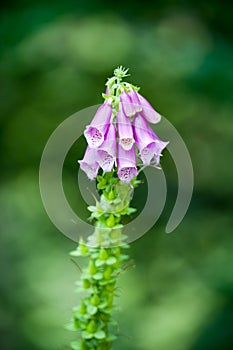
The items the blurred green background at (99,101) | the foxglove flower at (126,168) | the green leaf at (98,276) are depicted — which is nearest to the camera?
the foxglove flower at (126,168)

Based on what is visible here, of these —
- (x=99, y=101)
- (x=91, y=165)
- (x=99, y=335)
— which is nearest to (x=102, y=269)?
(x=99, y=335)

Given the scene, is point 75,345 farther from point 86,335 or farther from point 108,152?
point 108,152

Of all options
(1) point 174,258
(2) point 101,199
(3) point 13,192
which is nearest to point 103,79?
(3) point 13,192

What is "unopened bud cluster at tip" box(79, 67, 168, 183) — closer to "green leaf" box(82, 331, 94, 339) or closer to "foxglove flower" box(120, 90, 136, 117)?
"foxglove flower" box(120, 90, 136, 117)

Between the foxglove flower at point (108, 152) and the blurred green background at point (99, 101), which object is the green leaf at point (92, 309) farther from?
the blurred green background at point (99, 101)

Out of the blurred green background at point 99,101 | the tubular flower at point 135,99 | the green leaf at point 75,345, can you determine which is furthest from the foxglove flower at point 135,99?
the blurred green background at point 99,101

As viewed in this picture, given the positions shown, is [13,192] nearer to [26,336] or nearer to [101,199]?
[26,336]
